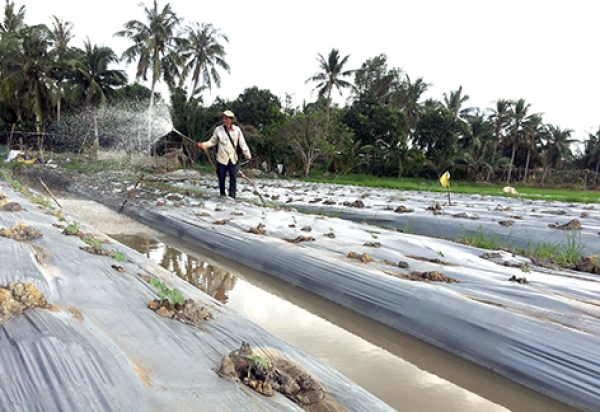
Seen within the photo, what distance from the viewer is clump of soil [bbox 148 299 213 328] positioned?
181cm

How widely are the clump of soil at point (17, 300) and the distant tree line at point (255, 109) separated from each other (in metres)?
16.4

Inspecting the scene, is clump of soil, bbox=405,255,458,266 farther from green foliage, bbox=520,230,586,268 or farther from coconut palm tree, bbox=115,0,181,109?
coconut palm tree, bbox=115,0,181,109

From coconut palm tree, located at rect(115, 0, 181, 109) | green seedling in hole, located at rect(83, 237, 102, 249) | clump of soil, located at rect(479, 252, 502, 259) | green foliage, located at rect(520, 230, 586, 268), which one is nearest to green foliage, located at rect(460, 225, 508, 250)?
green foliage, located at rect(520, 230, 586, 268)

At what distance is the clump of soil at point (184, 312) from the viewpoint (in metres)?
1.81

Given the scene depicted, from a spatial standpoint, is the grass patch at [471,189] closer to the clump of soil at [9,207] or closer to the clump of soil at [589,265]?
the clump of soil at [589,265]

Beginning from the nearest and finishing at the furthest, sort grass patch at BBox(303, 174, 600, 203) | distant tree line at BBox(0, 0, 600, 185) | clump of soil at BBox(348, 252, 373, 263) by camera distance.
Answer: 1. clump of soil at BBox(348, 252, 373, 263)
2. grass patch at BBox(303, 174, 600, 203)
3. distant tree line at BBox(0, 0, 600, 185)

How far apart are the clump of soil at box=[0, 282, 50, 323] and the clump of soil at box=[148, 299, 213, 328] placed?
44 centimetres

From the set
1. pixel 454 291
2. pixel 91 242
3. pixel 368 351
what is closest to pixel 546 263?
pixel 454 291

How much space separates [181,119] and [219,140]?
15.1 metres

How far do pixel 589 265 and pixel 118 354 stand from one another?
349cm

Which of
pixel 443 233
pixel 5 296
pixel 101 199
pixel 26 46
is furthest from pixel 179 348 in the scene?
Answer: pixel 26 46

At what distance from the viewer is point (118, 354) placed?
1377mm

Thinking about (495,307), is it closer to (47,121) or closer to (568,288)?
(568,288)

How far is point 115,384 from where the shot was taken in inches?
47.8
